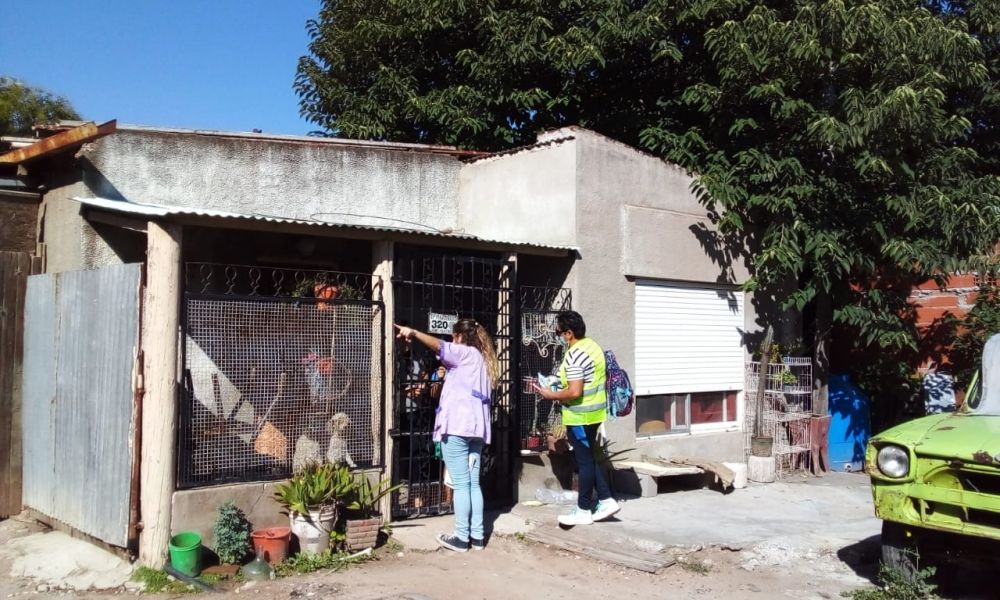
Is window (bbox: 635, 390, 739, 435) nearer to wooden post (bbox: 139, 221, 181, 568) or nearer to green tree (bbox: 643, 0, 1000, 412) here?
green tree (bbox: 643, 0, 1000, 412)

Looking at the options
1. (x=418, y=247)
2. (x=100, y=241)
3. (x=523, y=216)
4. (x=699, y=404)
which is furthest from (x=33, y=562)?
(x=699, y=404)

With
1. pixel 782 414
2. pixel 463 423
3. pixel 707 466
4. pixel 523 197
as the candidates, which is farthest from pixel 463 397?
pixel 782 414

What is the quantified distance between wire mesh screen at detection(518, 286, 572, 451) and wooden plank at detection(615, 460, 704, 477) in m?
0.95

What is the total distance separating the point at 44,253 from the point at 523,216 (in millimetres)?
4835

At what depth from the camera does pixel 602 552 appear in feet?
21.8

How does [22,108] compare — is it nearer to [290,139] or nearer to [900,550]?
[290,139]

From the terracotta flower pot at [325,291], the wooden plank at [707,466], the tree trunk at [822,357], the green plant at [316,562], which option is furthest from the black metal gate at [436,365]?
the tree trunk at [822,357]

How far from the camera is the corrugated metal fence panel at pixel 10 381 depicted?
7.42m

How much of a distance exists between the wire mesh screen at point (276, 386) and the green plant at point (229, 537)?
285mm

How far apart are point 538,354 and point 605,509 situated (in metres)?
1.93

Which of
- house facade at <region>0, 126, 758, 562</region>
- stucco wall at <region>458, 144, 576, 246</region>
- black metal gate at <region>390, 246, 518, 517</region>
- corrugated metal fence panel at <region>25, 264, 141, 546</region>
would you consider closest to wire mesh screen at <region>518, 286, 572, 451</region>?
house facade at <region>0, 126, 758, 562</region>

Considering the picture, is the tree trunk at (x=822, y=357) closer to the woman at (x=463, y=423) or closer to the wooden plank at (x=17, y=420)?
the woman at (x=463, y=423)

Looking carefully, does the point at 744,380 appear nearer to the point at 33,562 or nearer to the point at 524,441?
the point at 524,441

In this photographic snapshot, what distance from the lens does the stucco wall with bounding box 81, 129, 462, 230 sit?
26.2 ft
